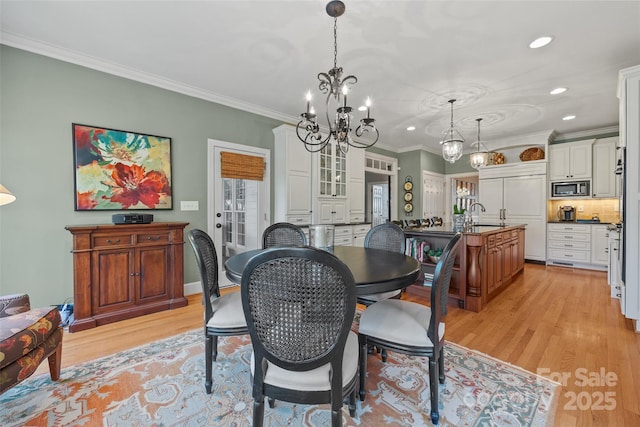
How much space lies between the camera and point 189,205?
359cm

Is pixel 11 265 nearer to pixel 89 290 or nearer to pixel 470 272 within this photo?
pixel 89 290

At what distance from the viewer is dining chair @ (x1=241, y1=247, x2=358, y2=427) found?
99 centimetres

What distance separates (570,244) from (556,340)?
4.14 meters

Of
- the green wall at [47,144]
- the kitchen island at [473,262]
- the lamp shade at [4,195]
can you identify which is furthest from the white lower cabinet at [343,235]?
the lamp shade at [4,195]

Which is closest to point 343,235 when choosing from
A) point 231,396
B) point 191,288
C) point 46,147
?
point 191,288

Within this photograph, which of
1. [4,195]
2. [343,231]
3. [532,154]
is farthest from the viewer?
[532,154]

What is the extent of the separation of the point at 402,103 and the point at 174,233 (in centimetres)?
363

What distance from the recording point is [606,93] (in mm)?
3701

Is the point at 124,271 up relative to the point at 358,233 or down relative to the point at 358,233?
down

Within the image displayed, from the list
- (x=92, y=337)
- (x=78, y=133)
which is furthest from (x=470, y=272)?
(x=78, y=133)

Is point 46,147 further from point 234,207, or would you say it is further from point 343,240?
point 343,240

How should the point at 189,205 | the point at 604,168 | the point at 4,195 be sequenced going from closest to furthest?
the point at 4,195, the point at 189,205, the point at 604,168

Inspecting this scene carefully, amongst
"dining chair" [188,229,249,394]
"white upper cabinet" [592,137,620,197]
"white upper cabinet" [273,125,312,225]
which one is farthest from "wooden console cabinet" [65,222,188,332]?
"white upper cabinet" [592,137,620,197]

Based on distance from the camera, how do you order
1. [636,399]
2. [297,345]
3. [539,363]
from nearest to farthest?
[297,345]
[636,399]
[539,363]
